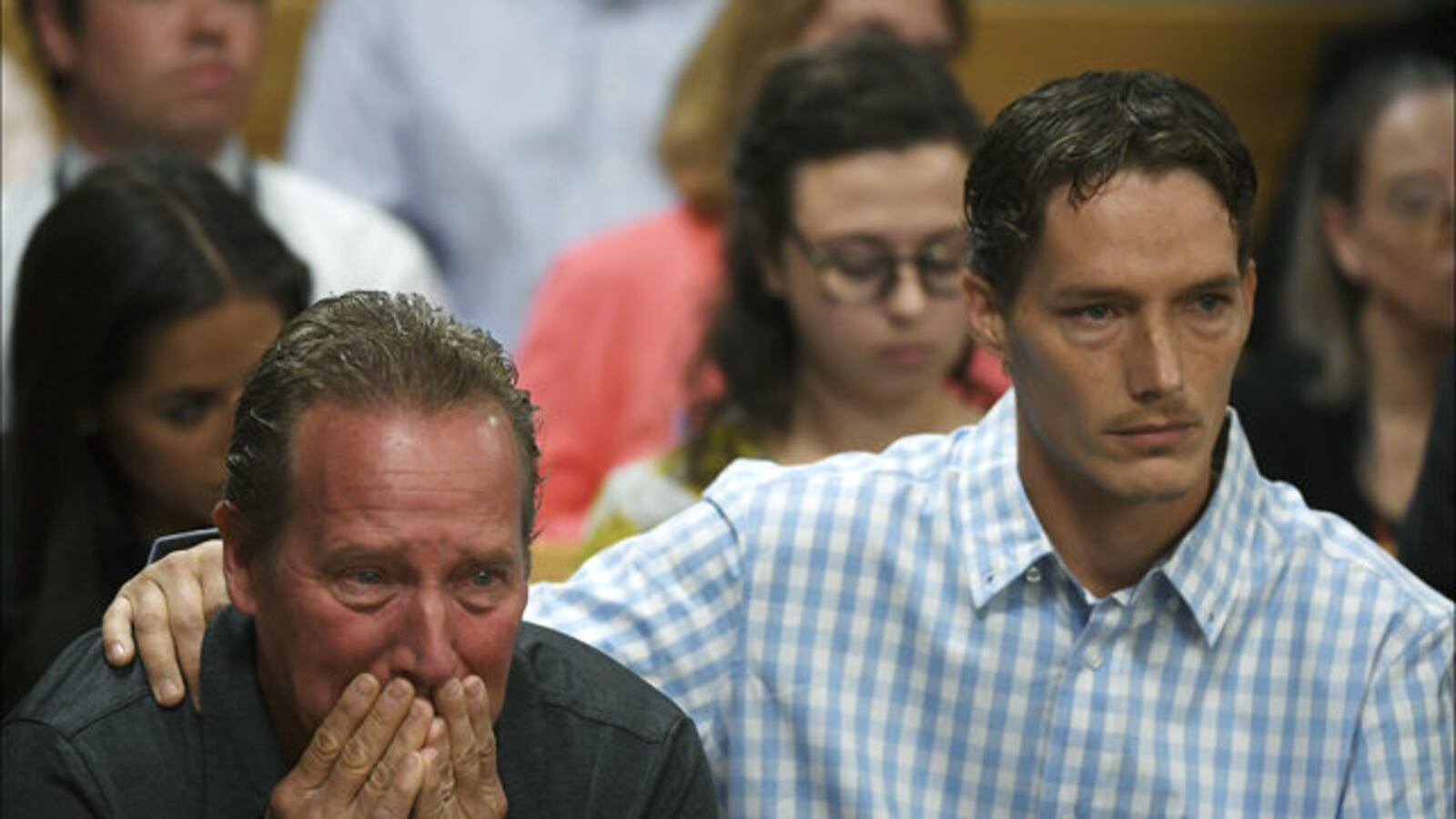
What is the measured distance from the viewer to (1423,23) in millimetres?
3904

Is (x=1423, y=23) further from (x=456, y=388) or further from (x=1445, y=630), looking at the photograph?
(x=456, y=388)

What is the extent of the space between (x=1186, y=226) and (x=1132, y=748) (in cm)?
41

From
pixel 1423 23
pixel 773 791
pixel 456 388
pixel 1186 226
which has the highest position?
pixel 1423 23

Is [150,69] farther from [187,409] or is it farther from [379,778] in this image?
[379,778]

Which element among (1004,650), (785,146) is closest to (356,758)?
(1004,650)

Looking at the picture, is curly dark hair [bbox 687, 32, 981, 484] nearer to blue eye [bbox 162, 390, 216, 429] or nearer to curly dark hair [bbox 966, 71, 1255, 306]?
blue eye [bbox 162, 390, 216, 429]

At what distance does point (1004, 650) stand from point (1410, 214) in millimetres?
1129

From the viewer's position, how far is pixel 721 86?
10.5 ft

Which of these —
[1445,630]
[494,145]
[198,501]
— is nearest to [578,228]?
[494,145]

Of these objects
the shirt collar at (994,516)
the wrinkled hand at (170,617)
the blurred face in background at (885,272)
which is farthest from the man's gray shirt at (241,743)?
the blurred face in background at (885,272)

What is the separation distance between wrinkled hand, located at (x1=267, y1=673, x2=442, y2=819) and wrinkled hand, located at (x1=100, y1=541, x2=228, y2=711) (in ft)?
0.45

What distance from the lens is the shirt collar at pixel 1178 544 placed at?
1.85 m

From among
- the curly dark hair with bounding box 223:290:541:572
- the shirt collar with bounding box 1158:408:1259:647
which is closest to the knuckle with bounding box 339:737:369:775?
the curly dark hair with bounding box 223:290:541:572

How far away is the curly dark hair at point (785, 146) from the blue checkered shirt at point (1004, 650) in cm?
71
